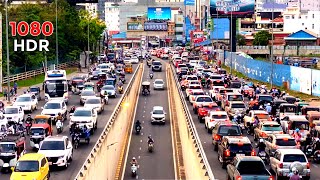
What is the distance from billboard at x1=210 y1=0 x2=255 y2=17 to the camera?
424 ft

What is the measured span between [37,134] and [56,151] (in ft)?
19.9

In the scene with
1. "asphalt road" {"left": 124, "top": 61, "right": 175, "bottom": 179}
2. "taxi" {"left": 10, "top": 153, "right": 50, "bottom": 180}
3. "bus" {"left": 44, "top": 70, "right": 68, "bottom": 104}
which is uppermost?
"bus" {"left": 44, "top": 70, "right": 68, "bottom": 104}

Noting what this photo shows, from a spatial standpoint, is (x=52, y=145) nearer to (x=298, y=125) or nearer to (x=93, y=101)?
(x=298, y=125)

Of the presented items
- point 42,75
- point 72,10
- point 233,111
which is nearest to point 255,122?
point 233,111

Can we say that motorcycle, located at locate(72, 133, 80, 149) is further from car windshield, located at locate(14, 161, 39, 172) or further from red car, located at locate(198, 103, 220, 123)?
red car, located at locate(198, 103, 220, 123)

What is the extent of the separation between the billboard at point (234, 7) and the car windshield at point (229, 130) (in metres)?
90.3

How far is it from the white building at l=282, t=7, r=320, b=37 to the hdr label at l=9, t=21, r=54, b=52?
104 metres

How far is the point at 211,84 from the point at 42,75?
3141cm

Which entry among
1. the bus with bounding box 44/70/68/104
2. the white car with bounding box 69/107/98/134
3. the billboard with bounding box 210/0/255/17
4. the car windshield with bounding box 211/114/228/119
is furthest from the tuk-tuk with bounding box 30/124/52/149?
the billboard with bounding box 210/0/255/17

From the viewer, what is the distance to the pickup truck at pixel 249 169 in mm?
27906

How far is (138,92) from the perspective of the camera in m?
79.6

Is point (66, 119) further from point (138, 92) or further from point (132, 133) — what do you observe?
point (138, 92)

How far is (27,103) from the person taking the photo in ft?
193

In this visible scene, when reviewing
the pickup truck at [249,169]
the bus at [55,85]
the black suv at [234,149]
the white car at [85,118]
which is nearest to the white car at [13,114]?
the white car at [85,118]
